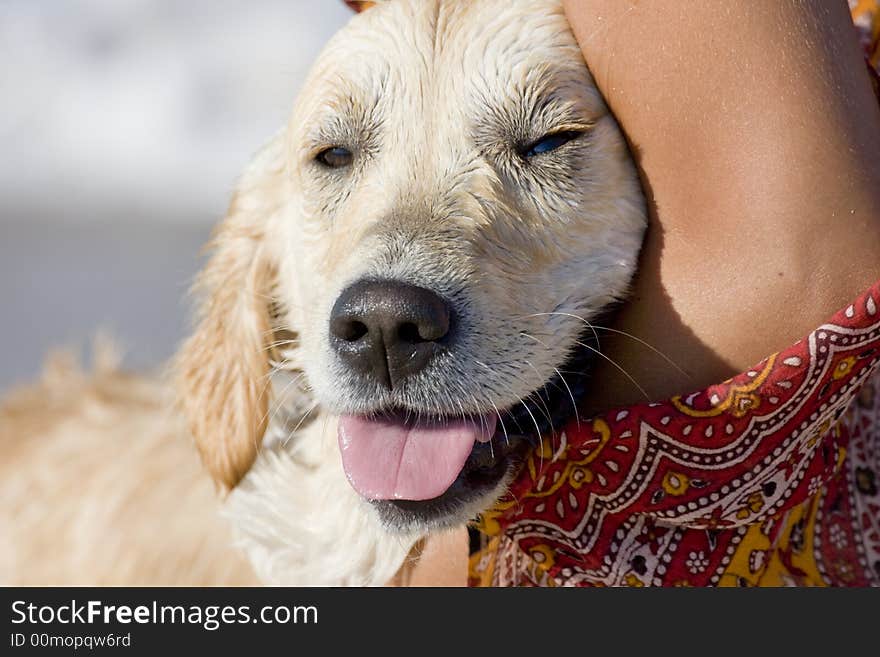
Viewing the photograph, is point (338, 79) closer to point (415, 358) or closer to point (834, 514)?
point (415, 358)

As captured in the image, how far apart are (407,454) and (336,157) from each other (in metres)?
0.90

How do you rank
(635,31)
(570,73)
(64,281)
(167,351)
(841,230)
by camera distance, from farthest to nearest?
(64,281) < (167,351) < (570,73) < (635,31) < (841,230)

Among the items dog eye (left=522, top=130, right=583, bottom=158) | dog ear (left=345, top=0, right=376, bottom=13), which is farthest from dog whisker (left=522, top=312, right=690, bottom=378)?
dog ear (left=345, top=0, right=376, bottom=13)

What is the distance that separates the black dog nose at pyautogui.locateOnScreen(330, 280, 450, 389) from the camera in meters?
2.10

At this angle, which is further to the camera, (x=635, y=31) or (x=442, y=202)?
(x=442, y=202)

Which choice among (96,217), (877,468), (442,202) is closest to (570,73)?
(442,202)

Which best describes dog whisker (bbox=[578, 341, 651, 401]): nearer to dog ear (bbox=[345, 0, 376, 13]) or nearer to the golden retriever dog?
the golden retriever dog

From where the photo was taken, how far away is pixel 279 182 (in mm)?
3086

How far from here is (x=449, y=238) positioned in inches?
89.8

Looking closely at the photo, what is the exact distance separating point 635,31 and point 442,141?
0.57 meters

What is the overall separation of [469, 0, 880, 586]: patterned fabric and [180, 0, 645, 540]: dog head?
7.4 inches

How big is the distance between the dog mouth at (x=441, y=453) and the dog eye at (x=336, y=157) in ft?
2.43

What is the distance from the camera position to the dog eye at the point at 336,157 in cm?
269

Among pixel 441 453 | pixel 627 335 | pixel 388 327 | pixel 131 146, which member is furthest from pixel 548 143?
pixel 131 146
